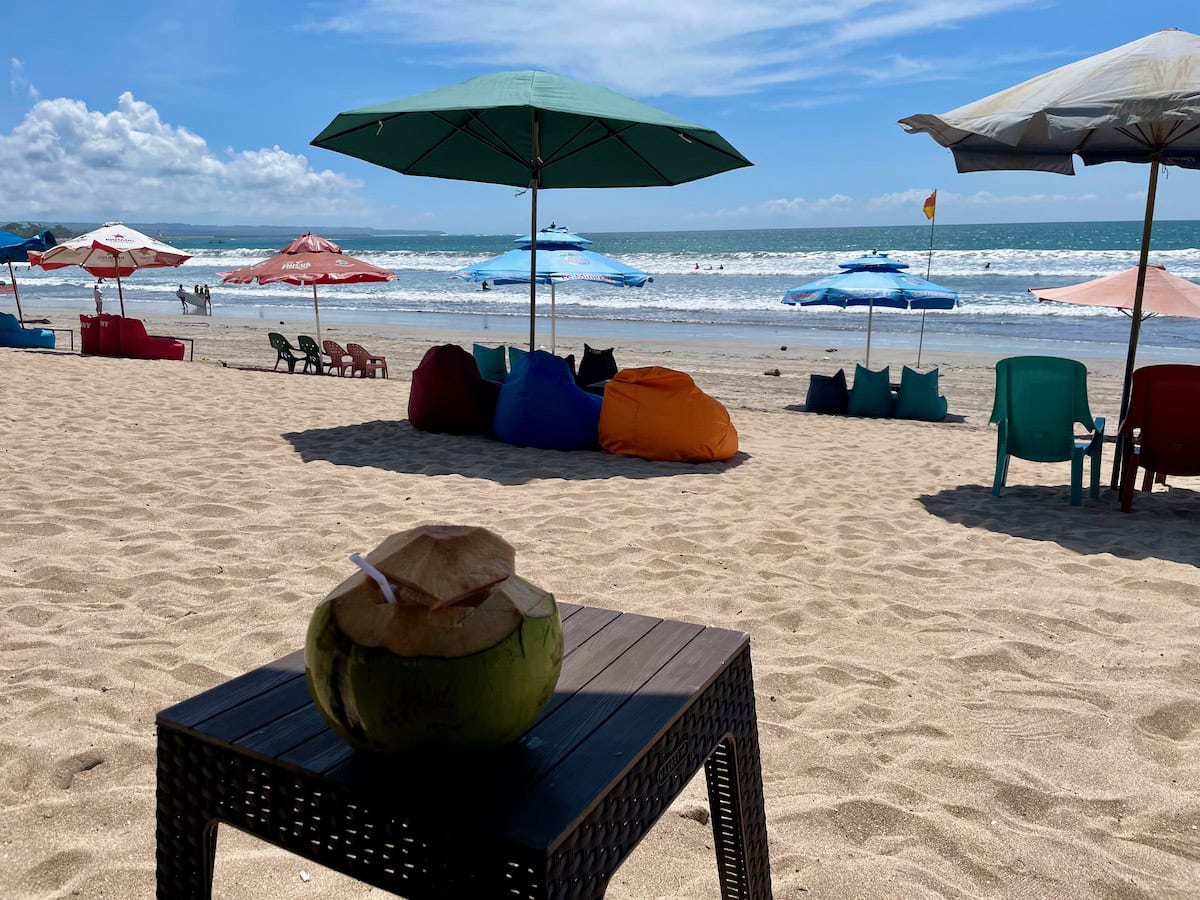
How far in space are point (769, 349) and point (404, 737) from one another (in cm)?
1680

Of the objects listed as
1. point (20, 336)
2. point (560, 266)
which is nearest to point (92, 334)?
point (20, 336)

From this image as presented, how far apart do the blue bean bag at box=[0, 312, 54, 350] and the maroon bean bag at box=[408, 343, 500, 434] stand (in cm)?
971

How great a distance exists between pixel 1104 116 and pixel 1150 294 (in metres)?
3.70

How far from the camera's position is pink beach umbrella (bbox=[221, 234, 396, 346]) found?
36.7ft

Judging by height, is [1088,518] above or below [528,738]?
below

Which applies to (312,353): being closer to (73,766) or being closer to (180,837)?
Answer: (73,766)

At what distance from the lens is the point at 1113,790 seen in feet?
7.47

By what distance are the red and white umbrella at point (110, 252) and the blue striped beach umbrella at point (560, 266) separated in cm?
606

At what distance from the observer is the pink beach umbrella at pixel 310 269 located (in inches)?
440

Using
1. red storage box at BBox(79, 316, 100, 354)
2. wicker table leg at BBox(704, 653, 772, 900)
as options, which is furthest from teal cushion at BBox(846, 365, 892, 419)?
red storage box at BBox(79, 316, 100, 354)

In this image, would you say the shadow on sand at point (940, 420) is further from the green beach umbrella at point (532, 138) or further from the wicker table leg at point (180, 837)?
the wicker table leg at point (180, 837)

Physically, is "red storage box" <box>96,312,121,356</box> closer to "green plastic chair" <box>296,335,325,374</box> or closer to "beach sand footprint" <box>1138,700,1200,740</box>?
"green plastic chair" <box>296,335,325,374</box>

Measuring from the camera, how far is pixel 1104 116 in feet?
14.5

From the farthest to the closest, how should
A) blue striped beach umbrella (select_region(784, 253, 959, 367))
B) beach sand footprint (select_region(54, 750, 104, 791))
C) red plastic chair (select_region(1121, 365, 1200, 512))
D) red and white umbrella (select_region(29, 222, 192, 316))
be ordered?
1. red and white umbrella (select_region(29, 222, 192, 316))
2. blue striped beach umbrella (select_region(784, 253, 959, 367))
3. red plastic chair (select_region(1121, 365, 1200, 512))
4. beach sand footprint (select_region(54, 750, 104, 791))
